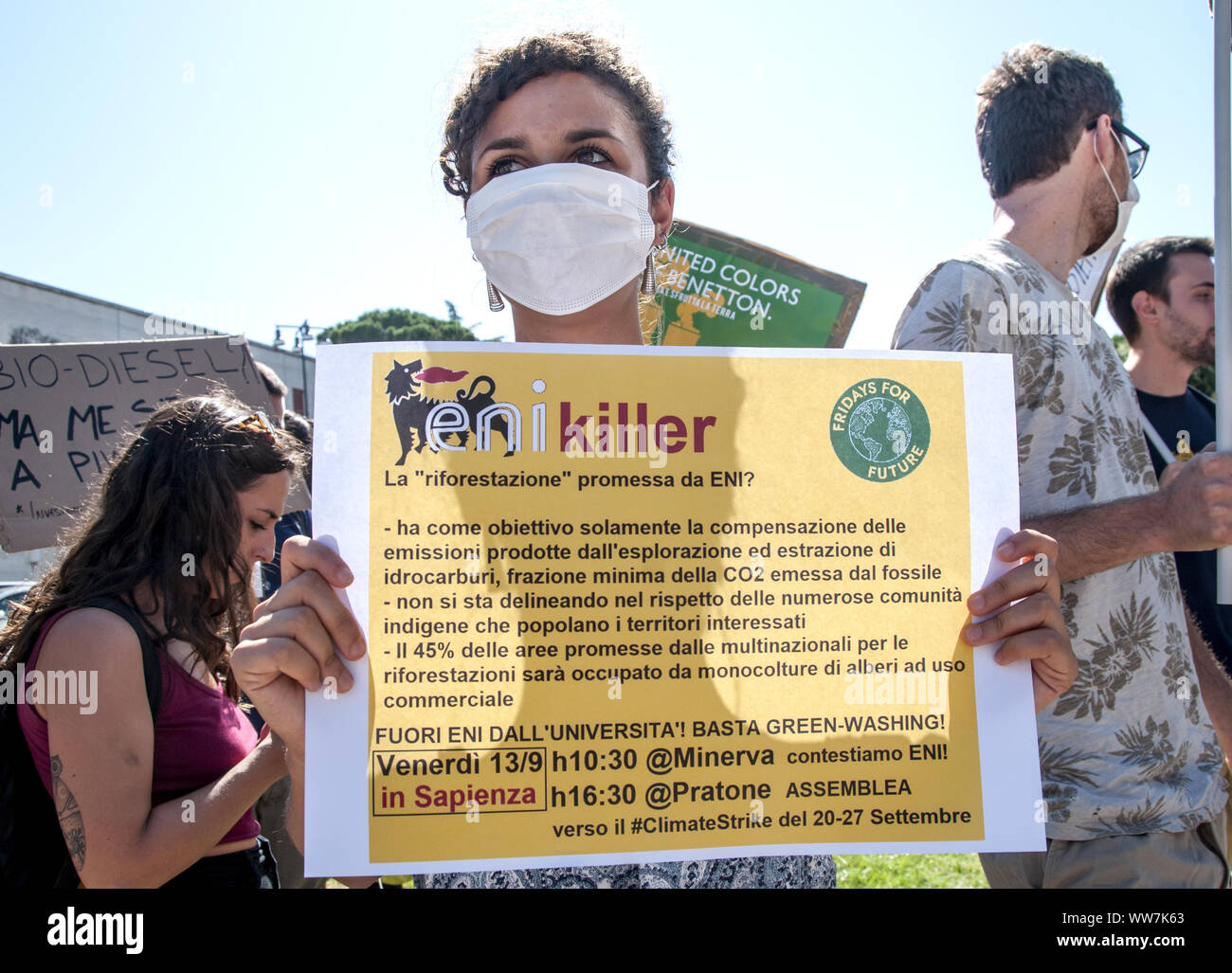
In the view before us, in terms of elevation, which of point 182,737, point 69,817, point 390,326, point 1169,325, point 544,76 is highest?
point 390,326

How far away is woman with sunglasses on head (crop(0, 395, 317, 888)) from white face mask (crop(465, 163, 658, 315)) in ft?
3.55

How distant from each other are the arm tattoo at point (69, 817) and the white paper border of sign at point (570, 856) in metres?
0.79

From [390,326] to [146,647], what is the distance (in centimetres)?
4514

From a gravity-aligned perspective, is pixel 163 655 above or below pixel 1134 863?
above

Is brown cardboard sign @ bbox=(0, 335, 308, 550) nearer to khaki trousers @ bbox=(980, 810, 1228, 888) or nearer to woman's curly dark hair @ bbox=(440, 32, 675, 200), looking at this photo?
woman's curly dark hair @ bbox=(440, 32, 675, 200)

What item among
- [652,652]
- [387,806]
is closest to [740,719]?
[652,652]

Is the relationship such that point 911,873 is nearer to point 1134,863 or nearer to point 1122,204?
point 1134,863

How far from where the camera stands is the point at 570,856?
4.13 feet

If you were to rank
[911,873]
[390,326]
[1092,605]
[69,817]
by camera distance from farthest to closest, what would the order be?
[390,326], [911,873], [1092,605], [69,817]

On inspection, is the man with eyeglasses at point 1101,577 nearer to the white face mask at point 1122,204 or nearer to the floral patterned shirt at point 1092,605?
the floral patterned shirt at point 1092,605

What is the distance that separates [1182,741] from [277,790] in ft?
9.97

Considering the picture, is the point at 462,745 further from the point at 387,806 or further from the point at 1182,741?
the point at 1182,741

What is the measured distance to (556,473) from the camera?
4.30 ft

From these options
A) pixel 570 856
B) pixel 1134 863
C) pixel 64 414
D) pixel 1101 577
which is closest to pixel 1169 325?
pixel 1101 577
